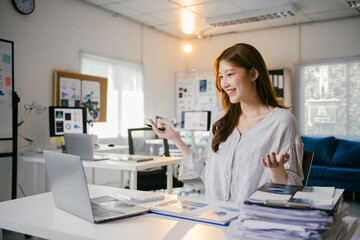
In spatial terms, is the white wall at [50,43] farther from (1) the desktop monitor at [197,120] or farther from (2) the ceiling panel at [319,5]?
(2) the ceiling panel at [319,5]

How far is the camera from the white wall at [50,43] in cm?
409

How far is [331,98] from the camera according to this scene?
5.82 meters

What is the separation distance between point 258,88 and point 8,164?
3332 mm

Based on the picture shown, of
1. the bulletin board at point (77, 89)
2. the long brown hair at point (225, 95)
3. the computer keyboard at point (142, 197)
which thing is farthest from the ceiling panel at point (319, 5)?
the computer keyboard at point (142, 197)

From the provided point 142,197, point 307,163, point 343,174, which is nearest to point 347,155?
point 343,174

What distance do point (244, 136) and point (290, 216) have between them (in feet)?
2.61

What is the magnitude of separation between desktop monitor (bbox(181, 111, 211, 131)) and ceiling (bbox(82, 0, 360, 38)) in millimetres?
1587

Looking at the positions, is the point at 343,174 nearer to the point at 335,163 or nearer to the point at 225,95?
the point at 335,163

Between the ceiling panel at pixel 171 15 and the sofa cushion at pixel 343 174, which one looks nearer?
the sofa cushion at pixel 343 174

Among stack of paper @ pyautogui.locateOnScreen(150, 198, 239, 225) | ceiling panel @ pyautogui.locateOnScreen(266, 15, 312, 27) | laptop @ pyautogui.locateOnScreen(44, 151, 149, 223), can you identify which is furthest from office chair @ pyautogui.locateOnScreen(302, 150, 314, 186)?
ceiling panel @ pyautogui.locateOnScreen(266, 15, 312, 27)

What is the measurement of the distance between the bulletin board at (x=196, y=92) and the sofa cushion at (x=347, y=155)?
7.46 ft

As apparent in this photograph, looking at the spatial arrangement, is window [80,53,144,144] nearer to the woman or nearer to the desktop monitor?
the desktop monitor

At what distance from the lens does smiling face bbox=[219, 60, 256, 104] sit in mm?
1620

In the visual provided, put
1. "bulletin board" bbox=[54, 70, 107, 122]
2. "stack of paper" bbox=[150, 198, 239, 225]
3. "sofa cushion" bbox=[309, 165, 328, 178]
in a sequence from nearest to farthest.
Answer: "stack of paper" bbox=[150, 198, 239, 225] → "bulletin board" bbox=[54, 70, 107, 122] → "sofa cushion" bbox=[309, 165, 328, 178]
